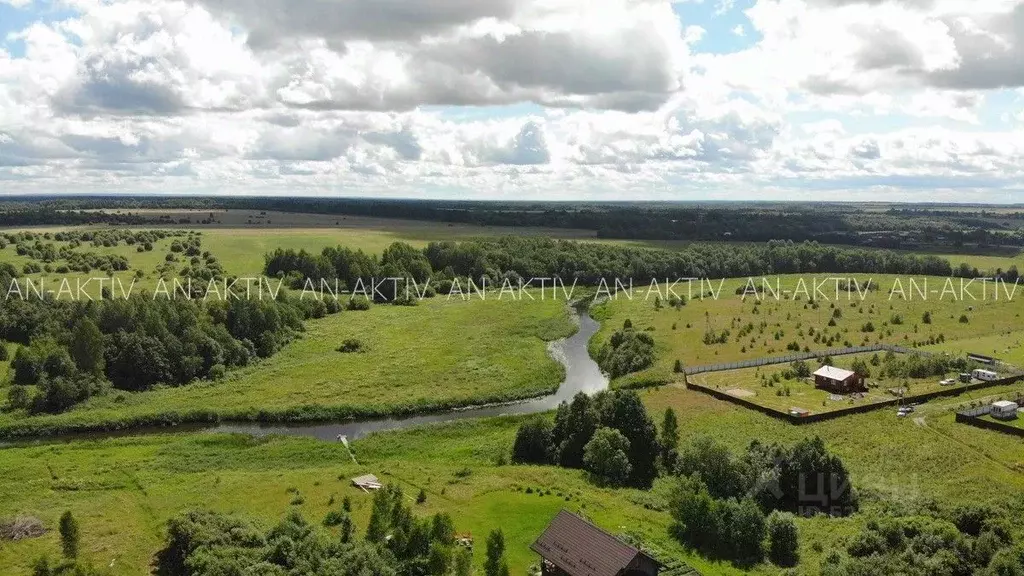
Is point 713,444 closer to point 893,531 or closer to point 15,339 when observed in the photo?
point 893,531

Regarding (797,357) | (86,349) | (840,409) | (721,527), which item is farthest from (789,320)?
(86,349)

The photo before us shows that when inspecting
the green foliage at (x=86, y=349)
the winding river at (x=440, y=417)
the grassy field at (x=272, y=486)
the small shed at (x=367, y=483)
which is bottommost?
the winding river at (x=440, y=417)

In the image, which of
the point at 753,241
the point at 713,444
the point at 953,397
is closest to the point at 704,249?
the point at 753,241

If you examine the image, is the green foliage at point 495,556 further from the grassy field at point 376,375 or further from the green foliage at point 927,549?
the grassy field at point 376,375

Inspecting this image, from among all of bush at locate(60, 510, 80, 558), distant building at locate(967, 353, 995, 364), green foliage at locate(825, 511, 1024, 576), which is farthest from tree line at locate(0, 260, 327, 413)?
distant building at locate(967, 353, 995, 364)

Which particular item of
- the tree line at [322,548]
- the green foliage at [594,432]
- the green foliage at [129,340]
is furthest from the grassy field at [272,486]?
the green foliage at [129,340]

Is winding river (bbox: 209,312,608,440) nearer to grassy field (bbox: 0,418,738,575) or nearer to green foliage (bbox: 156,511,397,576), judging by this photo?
grassy field (bbox: 0,418,738,575)
